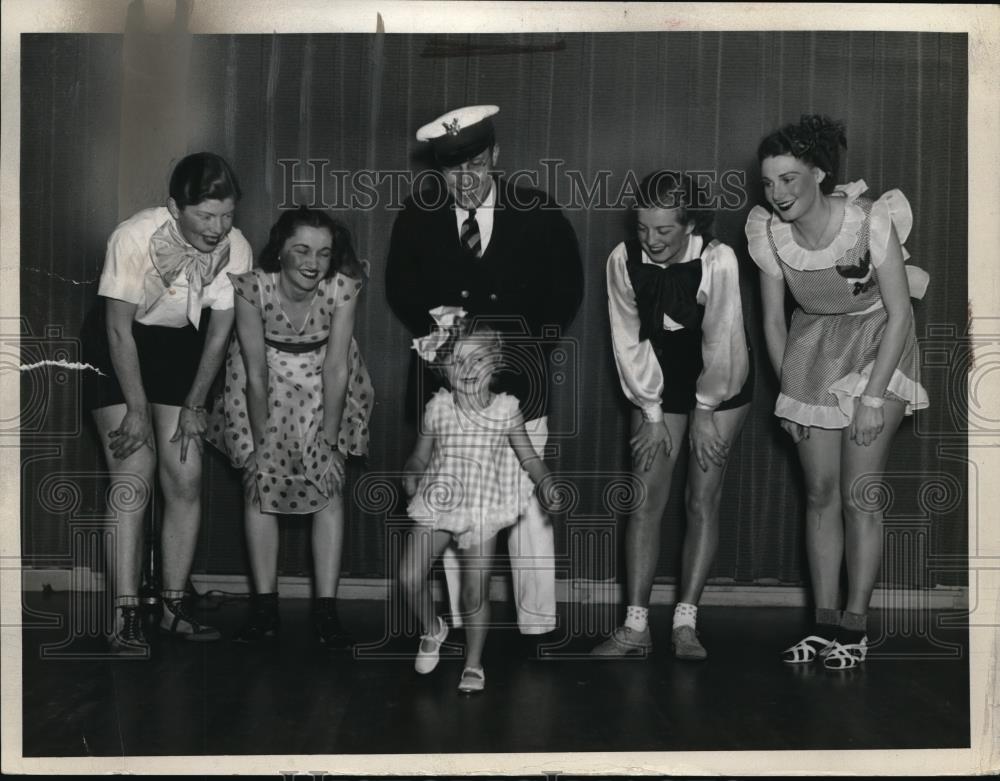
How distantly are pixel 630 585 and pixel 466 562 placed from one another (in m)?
0.61

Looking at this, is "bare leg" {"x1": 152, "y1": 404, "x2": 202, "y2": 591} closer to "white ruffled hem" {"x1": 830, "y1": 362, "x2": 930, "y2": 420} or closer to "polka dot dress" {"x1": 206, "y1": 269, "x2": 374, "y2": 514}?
"polka dot dress" {"x1": 206, "y1": 269, "x2": 374, "y2": 514}

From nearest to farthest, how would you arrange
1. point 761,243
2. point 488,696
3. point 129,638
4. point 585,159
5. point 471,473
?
point 488,696 → point 471,473 → point 129,638 → point 761,243 → point 585,159

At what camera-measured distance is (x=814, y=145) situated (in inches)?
159

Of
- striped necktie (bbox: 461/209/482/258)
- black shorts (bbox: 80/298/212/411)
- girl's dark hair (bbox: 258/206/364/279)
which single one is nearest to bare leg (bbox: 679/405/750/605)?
striped necktie (bbox: 461/209/482/258)

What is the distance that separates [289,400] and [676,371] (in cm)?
130

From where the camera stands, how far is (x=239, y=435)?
4172mm

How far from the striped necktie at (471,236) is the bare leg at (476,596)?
0.97m

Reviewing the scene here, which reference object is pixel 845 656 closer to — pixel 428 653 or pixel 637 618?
pixel 637 618

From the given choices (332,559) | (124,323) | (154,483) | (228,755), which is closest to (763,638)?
(332,559)

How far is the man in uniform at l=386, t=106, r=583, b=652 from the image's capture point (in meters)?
4.11

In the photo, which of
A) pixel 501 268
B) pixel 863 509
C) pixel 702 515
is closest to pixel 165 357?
pixel 501 268

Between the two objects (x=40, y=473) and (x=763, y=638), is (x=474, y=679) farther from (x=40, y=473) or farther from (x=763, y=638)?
(x=40, y=473)

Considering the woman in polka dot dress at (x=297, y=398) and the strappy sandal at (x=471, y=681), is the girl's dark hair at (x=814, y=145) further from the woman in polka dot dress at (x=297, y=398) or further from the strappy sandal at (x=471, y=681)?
the strappy sandal at (x=471, y=681)

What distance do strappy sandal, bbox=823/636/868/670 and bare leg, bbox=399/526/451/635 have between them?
50.8 inches
